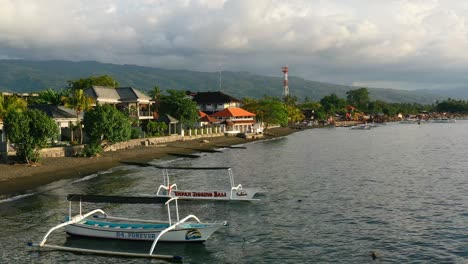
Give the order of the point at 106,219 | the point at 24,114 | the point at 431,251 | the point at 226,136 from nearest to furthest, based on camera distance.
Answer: the point at 431,251 → the point at 106,219 → the point at 24,114 → the point at 226,136

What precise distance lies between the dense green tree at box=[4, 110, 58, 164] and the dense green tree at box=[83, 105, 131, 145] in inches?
373

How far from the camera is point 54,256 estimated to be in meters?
24.3

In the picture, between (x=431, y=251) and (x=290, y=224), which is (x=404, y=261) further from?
(x=290, y=224)

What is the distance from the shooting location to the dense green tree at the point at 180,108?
316 ft

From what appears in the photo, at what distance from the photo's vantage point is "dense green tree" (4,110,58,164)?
1886 inches

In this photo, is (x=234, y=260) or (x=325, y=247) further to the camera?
(x=325, y=247)

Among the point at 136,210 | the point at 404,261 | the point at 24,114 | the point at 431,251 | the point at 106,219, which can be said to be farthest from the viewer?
the point at 24,114

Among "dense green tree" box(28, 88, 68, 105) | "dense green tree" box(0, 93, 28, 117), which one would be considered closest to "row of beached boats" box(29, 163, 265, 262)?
"dense green tree" box(0, 93, 28, 117)

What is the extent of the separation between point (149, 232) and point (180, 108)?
71.9 meters

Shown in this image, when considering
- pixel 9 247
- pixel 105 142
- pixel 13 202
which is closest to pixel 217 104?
pixel 105 142

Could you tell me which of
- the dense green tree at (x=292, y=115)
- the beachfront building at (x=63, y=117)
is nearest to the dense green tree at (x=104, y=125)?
the beachfront building at (x=63, y=117)

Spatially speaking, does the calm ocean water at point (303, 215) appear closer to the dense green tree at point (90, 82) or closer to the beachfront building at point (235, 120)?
the dense green tree at point (90, 82)

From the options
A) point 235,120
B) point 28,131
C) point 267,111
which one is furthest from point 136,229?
point 267,111

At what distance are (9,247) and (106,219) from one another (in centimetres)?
546
